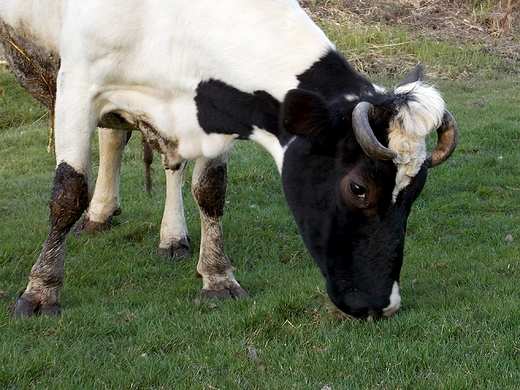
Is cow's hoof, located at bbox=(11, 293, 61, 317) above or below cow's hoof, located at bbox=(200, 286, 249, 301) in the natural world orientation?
above

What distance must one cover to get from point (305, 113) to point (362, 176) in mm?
500

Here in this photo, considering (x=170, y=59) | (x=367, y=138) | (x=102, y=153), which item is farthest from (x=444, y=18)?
(x=367, y=138)

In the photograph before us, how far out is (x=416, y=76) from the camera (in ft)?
16.7

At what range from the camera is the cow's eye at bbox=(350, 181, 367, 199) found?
4473 mm

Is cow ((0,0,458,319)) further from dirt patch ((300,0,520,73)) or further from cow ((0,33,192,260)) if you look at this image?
dirt patch ((300,0,520,73))

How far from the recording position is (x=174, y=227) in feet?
23.5

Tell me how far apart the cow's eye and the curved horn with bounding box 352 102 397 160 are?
0.92ft

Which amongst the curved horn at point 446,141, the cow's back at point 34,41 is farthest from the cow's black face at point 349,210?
the cow's back at point 34,41

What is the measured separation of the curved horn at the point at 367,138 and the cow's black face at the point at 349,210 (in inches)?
8.1

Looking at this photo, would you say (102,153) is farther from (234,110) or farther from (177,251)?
(234,110)

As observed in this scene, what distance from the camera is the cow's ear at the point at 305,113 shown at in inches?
172

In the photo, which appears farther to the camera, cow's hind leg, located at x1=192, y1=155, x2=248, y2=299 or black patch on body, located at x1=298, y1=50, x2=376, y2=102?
cow's hind leg, located at x1=192, y1=155, x2=248, y2=299

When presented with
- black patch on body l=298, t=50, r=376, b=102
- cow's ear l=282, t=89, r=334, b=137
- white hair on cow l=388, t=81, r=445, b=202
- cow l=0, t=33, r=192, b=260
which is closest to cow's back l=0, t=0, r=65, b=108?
cow l=0, t=33, r=192, b=260

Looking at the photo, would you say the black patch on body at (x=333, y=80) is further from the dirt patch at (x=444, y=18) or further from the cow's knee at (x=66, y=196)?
the dirt patch at (x=444, y=18)
